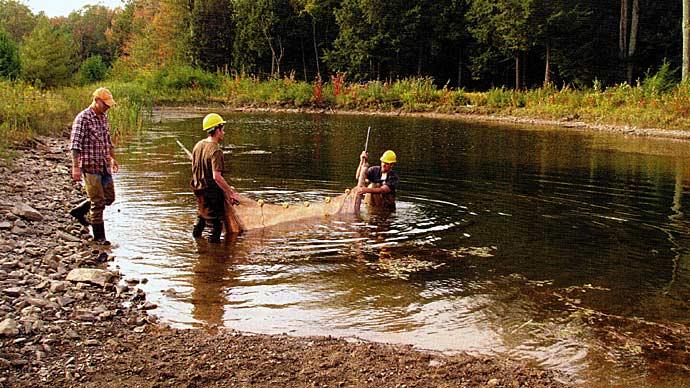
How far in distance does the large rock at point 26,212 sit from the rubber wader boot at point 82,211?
1.46 ft

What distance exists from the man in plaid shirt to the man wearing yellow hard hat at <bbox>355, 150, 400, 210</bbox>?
4.55 metres

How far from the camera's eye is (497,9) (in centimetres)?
4622

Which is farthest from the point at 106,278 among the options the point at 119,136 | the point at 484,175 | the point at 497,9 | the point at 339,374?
the point at 497,9

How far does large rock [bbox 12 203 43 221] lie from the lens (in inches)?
372

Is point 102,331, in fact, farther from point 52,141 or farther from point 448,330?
point 52,141

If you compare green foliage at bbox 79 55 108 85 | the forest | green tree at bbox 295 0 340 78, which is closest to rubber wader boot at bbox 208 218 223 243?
the forest

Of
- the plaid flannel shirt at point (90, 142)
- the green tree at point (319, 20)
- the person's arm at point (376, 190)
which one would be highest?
the green tree at point (319, 20)

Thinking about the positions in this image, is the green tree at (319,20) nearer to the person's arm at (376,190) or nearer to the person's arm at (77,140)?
the person's arm at (376,190)

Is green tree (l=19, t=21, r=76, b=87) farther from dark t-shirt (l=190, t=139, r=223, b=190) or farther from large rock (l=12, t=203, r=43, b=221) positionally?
dark t-shirt (l=190, t=139, r=223, b=190)

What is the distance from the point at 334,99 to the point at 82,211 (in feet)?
118

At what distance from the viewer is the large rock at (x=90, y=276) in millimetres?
7309

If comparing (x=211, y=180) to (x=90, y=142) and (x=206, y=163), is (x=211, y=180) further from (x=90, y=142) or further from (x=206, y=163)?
(x=90, y=142)

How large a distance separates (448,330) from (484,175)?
1133 cm

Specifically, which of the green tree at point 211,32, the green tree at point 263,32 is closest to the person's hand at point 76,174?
the green tree at point 263,32
